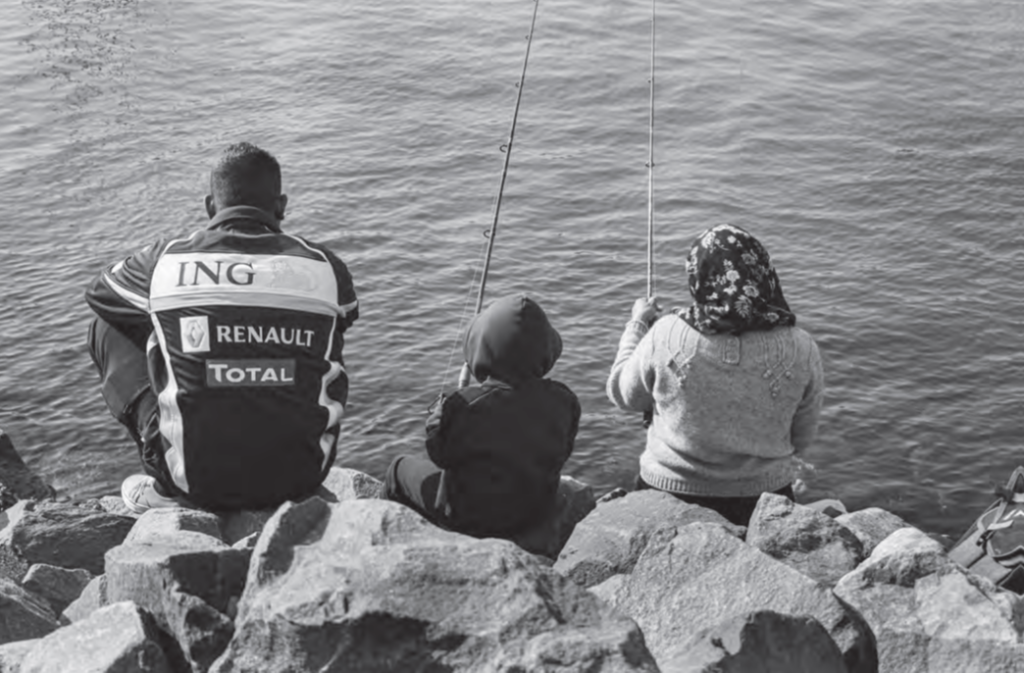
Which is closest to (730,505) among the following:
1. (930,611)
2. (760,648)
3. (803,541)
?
(803,541)

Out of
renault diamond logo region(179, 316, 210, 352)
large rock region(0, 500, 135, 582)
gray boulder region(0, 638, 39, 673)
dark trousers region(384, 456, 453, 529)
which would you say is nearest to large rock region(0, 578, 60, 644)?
gray boulder region(0, 638, 39, 673)

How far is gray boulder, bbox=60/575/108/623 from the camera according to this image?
16.1ft

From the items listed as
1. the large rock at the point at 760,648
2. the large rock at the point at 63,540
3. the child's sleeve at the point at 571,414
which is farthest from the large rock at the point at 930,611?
the large rock at the point at 63,540

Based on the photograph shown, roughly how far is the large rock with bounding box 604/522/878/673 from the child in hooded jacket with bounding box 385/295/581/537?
100 centimetres

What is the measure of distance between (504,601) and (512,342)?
71.0 inches

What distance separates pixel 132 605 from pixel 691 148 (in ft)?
35.7

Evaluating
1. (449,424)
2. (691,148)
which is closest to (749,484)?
(449,424)

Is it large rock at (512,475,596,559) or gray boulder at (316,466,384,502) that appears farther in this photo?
gray boulder at (316,466,384,502)

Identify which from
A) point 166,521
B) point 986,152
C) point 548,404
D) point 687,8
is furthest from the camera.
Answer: point 687,8

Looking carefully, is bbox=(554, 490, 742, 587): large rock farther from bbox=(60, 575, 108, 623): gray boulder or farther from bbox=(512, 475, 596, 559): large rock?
bbox=(60, 575, 108, 623): gray boulder

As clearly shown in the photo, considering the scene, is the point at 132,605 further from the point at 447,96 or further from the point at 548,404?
the point at 447,96

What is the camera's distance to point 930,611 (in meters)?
4.73

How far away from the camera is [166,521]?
529 centimetres

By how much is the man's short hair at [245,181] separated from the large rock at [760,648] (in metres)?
2.50
